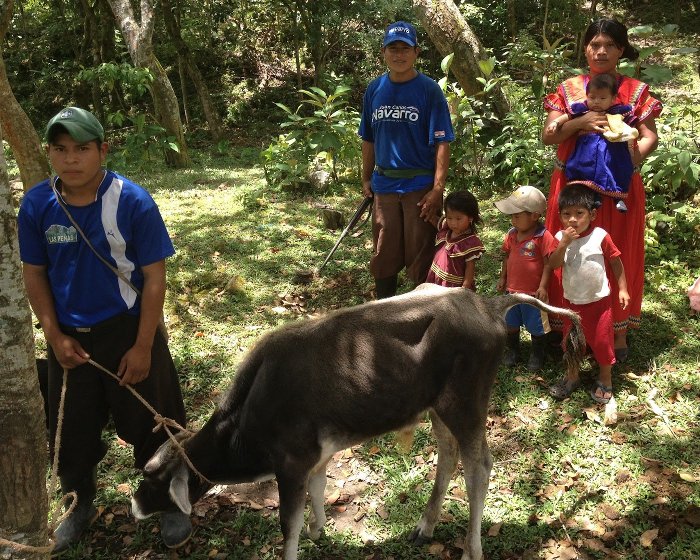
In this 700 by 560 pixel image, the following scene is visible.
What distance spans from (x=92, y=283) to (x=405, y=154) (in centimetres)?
285

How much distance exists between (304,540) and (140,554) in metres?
1.00

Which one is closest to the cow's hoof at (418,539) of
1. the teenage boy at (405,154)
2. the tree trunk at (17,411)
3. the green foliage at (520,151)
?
the tree trunk at (17,411)

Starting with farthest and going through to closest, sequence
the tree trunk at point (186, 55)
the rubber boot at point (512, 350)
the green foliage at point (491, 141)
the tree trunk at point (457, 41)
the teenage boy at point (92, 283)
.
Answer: the tree trunk at point (186, 55)
the tree trunk at point (457, 41)
the green foliage at point (491, 141)
the rubber boot at point (512, 350)
the teenage boy at point (92, 283)

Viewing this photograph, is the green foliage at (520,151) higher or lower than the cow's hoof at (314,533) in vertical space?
higher

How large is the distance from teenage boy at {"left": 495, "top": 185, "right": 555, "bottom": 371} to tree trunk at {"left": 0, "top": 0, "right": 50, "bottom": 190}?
4.45 metres

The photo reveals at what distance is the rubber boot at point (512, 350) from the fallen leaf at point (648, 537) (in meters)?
1.82

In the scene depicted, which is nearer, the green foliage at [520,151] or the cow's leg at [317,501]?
the cow's leg at [317,501]

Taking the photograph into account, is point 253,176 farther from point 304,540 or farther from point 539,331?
point 304,540

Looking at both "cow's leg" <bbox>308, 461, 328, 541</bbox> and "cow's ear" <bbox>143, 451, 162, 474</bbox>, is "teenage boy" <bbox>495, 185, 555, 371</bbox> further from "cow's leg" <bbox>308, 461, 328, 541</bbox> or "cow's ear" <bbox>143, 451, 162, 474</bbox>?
"cow's ear" <bbox>143, 451, 162, 474</bbox>

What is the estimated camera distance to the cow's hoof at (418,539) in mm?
3758

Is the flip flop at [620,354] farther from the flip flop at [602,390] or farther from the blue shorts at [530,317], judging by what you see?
the blue shorts at [530,317]

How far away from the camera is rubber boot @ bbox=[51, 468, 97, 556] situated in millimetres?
3746

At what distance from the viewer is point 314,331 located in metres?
3.38

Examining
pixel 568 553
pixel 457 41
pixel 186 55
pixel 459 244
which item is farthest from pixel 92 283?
pixel 186 55
